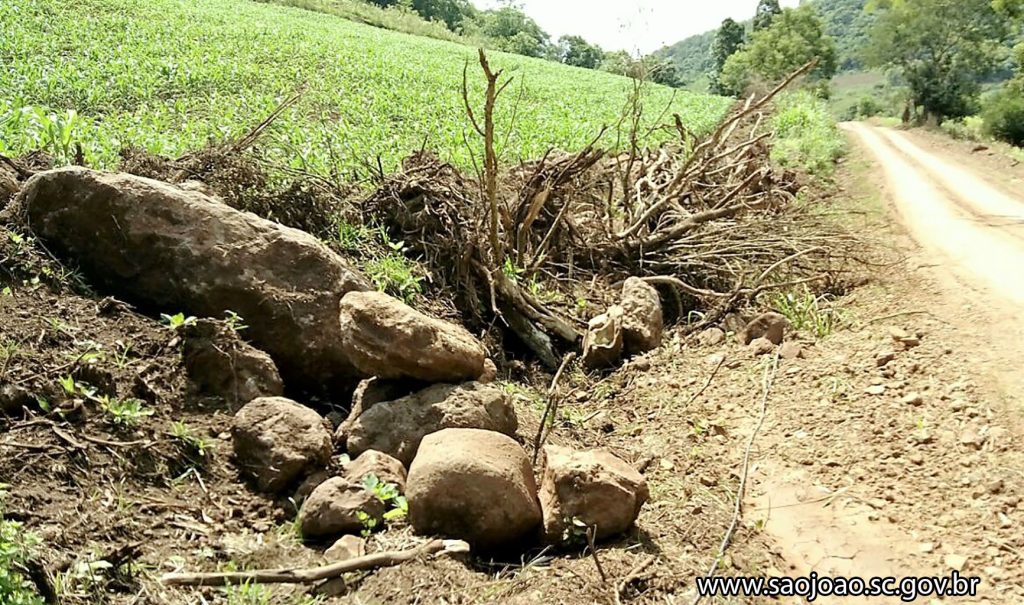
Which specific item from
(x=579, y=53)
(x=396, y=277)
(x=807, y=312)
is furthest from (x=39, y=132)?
(x=579, y=53)

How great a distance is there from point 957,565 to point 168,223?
4.06 metres

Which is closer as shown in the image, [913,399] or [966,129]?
[913,399]

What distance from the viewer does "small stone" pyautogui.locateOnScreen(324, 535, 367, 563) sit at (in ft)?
9.34

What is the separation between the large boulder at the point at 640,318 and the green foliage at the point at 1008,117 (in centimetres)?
2427

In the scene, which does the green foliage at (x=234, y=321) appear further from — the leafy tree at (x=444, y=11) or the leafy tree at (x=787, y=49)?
the leafy tree at (x=444, y=11)

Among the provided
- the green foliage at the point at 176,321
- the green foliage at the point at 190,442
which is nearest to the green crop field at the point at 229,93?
the green foliage at the point at 176,321

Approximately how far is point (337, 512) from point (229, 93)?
10596 millimetres

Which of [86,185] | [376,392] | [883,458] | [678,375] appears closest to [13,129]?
[86,185]

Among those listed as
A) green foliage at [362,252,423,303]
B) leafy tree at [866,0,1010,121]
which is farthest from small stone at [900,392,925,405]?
leafy tree at [866,0,1010,121]

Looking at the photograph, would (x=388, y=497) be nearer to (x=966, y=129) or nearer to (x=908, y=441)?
(x=908, y=441)

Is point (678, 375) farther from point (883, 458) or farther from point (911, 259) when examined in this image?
point (911, 259)

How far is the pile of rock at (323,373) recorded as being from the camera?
10.0ft

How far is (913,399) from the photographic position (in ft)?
13.7

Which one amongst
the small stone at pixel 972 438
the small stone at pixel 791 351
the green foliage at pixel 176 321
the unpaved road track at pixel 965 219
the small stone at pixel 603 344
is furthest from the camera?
the unpaved road track at pixel 965 219
